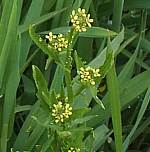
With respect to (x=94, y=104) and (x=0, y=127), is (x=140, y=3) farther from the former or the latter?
(x=0, y=127)

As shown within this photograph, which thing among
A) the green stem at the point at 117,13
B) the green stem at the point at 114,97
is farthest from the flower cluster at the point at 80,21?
the green stem at the point at 117,13

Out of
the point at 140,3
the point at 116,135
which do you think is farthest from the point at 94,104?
the point at 140,3

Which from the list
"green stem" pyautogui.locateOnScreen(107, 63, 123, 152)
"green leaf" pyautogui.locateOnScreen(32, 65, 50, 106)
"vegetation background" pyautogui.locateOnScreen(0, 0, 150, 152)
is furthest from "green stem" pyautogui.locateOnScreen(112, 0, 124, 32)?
"green leaf" pyautogui.locateOnScreen(32, 65, 50, 106)

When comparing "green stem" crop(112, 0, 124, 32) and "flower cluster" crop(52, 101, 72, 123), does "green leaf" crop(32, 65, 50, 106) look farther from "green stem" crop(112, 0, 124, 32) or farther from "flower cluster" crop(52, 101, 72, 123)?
"green stem" crop(112, 0, 124, 32)

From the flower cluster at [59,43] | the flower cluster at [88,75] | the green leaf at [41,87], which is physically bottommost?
the green leaf at [41,87]

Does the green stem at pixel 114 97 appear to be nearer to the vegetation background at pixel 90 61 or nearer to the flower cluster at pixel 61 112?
the vegetation background at pixel 90 61
